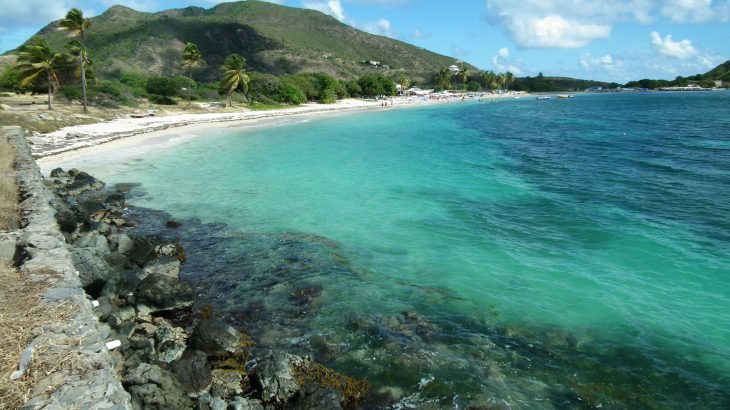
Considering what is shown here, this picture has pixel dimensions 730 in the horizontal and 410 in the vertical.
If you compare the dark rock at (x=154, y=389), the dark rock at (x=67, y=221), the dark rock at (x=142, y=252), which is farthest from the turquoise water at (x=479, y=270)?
the dark rock at (x=67, y=221)

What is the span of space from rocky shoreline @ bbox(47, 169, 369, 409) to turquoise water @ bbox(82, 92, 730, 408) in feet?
2.75

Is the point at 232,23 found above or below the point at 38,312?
above

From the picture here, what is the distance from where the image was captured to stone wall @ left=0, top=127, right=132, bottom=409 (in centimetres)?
618

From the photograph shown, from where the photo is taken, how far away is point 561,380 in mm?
9742

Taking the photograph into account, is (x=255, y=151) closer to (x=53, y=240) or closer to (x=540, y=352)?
(x=53, y=240)

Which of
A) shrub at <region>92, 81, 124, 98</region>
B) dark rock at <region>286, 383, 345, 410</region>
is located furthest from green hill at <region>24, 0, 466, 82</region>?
dark rock at <region>286, 383, 345, 410</region>

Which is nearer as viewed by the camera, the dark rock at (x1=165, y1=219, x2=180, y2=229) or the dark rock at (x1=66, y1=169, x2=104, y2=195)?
the dark rock at (x1=165, y1=219, x2=180, y2=229)

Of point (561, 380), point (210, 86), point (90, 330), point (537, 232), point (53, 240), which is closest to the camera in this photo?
point (90, 330)

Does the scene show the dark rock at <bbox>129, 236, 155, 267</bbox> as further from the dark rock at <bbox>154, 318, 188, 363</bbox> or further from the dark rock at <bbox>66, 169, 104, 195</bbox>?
the dark rock at <bbox>66, 169, 104, 195</bbox>

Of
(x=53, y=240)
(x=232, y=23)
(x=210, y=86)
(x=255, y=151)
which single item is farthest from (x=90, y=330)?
(x=232, y=23)

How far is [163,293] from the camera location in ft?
40.2

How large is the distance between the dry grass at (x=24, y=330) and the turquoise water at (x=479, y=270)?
14.8ft

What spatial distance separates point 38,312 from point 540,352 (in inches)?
406

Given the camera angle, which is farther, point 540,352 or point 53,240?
point 53,240
